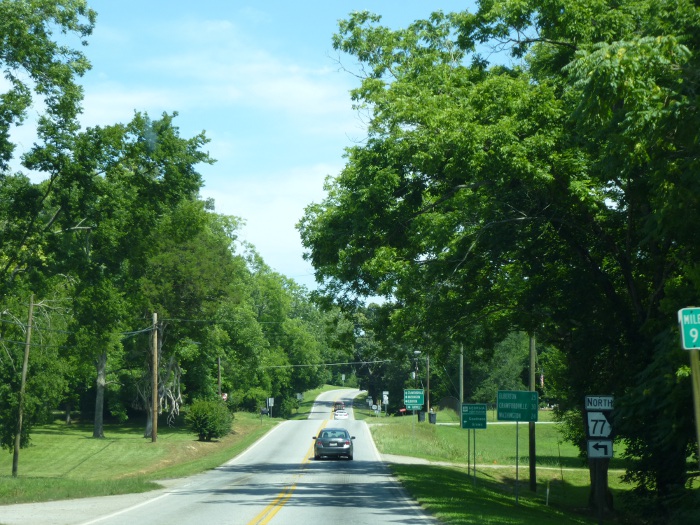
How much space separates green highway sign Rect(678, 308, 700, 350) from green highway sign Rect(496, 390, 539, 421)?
17.2 m

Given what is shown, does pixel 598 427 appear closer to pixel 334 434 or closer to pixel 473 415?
pixel 473 415

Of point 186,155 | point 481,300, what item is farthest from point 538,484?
point 186,155

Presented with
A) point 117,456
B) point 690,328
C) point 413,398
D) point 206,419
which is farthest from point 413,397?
point 690,328

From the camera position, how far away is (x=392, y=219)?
2158 cm

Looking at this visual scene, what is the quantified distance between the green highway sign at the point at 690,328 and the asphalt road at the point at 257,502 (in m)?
9.05

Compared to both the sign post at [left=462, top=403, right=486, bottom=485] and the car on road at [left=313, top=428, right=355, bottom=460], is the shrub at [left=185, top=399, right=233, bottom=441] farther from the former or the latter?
the sign post at [left=462, top=403, right=486, bottom=485]

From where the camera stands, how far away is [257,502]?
2084 cm

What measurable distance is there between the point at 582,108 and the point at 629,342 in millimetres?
9875

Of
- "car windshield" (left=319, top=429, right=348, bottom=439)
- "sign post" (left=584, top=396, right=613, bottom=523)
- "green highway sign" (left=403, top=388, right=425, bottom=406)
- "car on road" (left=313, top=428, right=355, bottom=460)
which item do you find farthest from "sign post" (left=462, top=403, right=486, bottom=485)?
"green highway sign" (left=403, top=388, right=425, bottom=406)

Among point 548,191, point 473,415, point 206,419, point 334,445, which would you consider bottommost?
point 334,445

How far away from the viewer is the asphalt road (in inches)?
659

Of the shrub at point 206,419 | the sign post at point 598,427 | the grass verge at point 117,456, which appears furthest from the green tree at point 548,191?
the shrub at point 206,419

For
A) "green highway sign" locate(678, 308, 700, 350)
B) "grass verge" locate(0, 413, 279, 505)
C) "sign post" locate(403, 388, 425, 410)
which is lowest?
"grass verge" locate(0, 413, 279, 505)

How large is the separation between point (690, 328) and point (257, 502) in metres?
14.4
